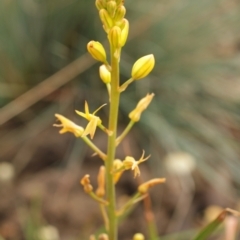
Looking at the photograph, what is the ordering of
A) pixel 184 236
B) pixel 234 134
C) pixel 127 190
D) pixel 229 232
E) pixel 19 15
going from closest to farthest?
pixel 229 232
pixel 184 236
pixel 127 190
pixel 19 15
pixel 234 134

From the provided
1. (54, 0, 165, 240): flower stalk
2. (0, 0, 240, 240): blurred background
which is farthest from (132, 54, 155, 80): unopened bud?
(0, 0, 240, 240): blurred background

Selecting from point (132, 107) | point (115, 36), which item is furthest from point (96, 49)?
point (132, 107)

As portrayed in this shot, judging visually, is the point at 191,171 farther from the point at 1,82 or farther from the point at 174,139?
the point at 1,82

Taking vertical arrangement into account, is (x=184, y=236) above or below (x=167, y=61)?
below

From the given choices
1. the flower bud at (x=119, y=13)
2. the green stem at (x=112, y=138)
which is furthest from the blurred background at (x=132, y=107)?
the flower bud at (x=119, y=13)

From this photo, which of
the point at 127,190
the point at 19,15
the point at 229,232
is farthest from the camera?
the point at 19,15

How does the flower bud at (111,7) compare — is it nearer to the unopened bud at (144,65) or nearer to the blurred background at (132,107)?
the unopened bud at (144,65)

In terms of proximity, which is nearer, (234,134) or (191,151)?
(191,151)

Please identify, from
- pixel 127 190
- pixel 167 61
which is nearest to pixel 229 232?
pixel 127 190
